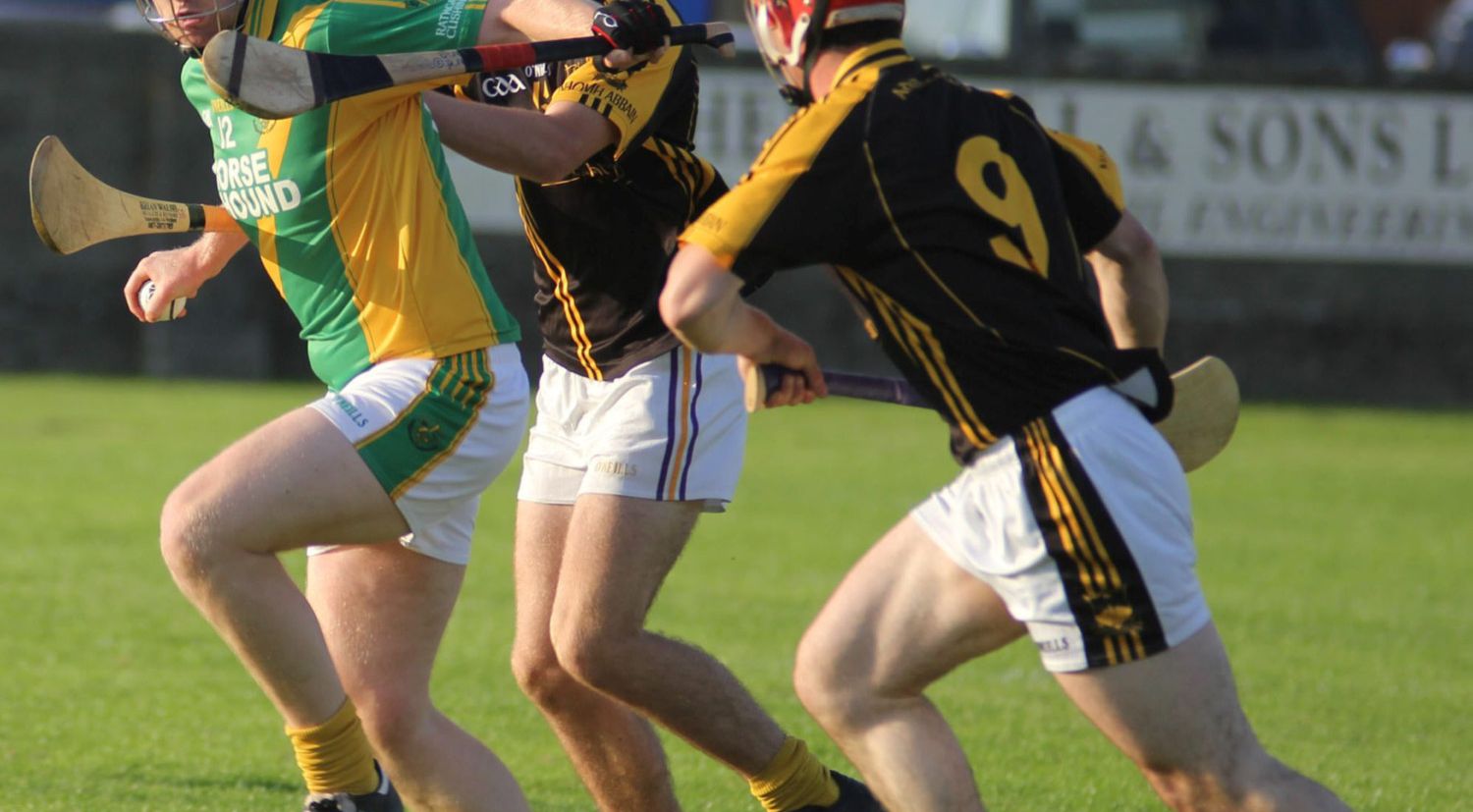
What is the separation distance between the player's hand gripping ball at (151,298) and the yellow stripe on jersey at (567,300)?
866mm

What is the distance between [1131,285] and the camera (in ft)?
13.3

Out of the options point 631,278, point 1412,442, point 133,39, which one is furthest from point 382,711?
point 133,39

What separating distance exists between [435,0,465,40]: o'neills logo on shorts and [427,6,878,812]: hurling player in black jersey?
0.82ft

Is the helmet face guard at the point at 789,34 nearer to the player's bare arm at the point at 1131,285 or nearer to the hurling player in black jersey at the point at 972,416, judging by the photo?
the hurling player in black jersey at the point at 972,416

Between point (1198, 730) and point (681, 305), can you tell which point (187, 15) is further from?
point (1198, 730)

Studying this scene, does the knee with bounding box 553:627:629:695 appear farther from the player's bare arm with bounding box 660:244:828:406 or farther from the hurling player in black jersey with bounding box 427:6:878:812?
the player's bare arm with bounding box 660:244:828:406

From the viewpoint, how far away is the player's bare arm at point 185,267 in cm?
472

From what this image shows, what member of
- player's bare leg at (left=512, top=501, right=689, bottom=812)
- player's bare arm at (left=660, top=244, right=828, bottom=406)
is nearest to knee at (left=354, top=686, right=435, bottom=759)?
player's bare leg at (left=512, top=501, right=689, bottom=812)

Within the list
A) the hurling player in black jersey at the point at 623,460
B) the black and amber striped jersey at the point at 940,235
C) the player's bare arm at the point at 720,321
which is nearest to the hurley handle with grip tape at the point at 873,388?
the player's bare arm at the point at 720,321

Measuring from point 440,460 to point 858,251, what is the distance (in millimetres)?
1099

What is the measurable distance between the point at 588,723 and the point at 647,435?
29.0 inches

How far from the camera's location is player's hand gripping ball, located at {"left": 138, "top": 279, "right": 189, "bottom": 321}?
15.6 feet

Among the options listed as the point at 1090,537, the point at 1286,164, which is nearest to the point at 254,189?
the point at 1090,537

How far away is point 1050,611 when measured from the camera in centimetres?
359
